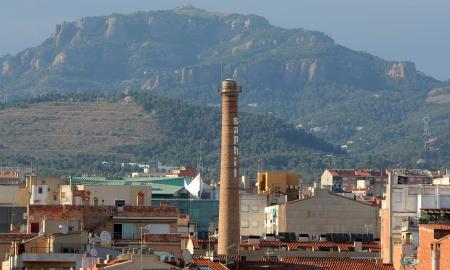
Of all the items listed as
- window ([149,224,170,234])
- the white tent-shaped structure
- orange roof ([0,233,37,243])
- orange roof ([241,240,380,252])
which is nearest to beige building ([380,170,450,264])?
window ([149,224,170,234])

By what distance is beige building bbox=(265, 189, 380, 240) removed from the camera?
400 ft

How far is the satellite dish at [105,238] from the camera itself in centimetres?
6519

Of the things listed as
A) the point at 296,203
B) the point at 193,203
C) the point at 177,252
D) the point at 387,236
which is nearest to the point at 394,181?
the point at 387,236

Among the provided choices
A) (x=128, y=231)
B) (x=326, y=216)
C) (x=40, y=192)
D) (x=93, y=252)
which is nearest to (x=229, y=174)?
(x=40, y=192)

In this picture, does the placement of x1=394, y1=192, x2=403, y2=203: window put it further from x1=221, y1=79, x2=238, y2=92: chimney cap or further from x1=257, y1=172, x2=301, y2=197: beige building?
x1=257, y1=172, x2=301, y2=197: beige building

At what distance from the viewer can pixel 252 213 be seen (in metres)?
140

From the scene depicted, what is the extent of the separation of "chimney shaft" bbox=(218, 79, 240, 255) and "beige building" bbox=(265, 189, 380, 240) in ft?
23.9

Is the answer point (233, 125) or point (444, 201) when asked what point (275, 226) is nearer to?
point (233, 125)

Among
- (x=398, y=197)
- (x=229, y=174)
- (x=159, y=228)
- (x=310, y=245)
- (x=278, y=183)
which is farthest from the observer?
(x=278, y=183)

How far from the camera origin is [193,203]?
14112 cm

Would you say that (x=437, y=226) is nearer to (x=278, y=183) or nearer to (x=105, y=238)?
(x=105, y=238)

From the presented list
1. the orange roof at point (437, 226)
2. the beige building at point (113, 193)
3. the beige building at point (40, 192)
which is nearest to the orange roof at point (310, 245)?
the beige building at point (113, 193)

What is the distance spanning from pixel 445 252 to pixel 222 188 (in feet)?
203

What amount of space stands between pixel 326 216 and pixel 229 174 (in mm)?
11786
